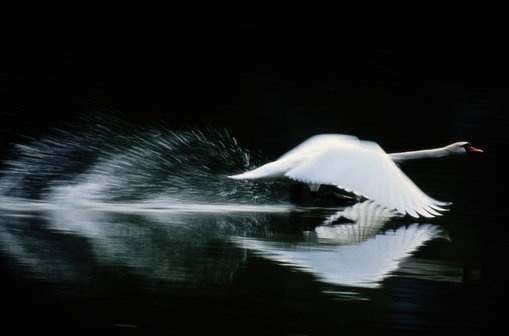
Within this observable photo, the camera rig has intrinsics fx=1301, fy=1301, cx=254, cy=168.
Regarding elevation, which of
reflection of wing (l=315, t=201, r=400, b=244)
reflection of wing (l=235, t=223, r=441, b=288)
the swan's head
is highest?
the swan's head

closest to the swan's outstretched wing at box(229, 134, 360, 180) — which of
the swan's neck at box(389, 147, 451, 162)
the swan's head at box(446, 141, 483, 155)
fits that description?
the swan's neck at box(389, 147, 451, 162)

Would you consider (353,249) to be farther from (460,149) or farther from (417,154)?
(460,149)

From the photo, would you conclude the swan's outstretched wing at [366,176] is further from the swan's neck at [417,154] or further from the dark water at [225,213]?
the swan's neck at [417,154]

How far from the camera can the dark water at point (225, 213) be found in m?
7.50

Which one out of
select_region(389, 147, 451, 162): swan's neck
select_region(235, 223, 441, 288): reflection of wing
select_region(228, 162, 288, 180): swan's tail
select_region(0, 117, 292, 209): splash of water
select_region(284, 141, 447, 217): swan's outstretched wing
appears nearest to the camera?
select_region(235, 223, 441, 288): reflection of wing

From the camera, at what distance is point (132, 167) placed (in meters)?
11.8

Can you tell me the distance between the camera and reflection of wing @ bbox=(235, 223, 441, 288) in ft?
27.2

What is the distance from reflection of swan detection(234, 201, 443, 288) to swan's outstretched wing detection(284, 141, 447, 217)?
252 millimetres

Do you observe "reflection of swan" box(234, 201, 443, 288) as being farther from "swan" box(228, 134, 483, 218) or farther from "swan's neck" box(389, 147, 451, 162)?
"swan's neck" box(389, 147, 451, 162)

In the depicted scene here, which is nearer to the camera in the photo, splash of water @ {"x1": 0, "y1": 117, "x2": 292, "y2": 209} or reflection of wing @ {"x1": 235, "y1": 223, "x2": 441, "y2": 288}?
reflection of wing @ {"x1": 235, "y1": 223, "x2": 441, "y2": 288}

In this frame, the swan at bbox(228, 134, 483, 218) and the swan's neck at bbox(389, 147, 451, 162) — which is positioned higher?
the swan's neck at bbox(389, 147, 451, 162)

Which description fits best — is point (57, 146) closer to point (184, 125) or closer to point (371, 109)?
point (184, 125)

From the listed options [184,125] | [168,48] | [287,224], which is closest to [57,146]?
[184,125]

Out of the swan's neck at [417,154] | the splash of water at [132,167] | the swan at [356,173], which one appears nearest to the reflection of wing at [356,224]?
the swan at [356,173]
